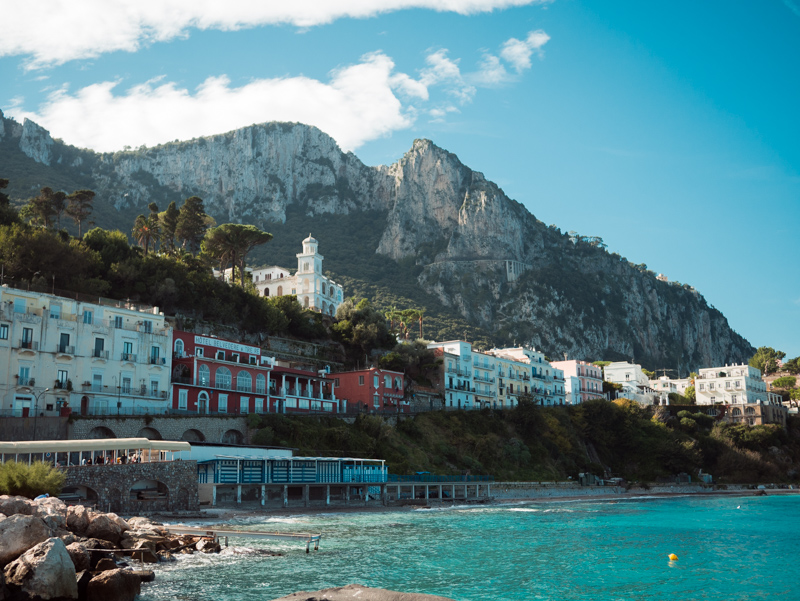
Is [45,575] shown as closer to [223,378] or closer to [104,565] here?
[104,565]

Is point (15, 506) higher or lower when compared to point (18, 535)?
higher

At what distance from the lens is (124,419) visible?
48281mm

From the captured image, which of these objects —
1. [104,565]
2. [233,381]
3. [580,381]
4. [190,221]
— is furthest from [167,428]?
[580,381]

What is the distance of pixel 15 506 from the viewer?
79.7 feet

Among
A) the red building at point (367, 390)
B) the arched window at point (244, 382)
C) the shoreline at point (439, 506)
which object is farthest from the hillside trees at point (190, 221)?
the shoreline at point (439, 506)

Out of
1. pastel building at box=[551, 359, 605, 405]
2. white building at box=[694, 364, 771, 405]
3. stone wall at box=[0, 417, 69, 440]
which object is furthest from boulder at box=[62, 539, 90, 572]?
white building at box=[694, 364, 771, 405]

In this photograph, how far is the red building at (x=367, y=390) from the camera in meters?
70.7

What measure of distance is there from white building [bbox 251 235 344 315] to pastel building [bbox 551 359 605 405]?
38.4 metres

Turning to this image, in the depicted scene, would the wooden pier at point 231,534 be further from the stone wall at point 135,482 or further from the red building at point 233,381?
the red building at point 233,381

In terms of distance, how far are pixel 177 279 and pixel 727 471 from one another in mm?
72395

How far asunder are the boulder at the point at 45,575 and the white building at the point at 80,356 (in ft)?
102

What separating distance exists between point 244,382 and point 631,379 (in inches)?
3533

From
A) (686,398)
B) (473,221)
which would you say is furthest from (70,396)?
(473,221)

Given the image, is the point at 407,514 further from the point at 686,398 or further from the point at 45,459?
the point at 686,398
